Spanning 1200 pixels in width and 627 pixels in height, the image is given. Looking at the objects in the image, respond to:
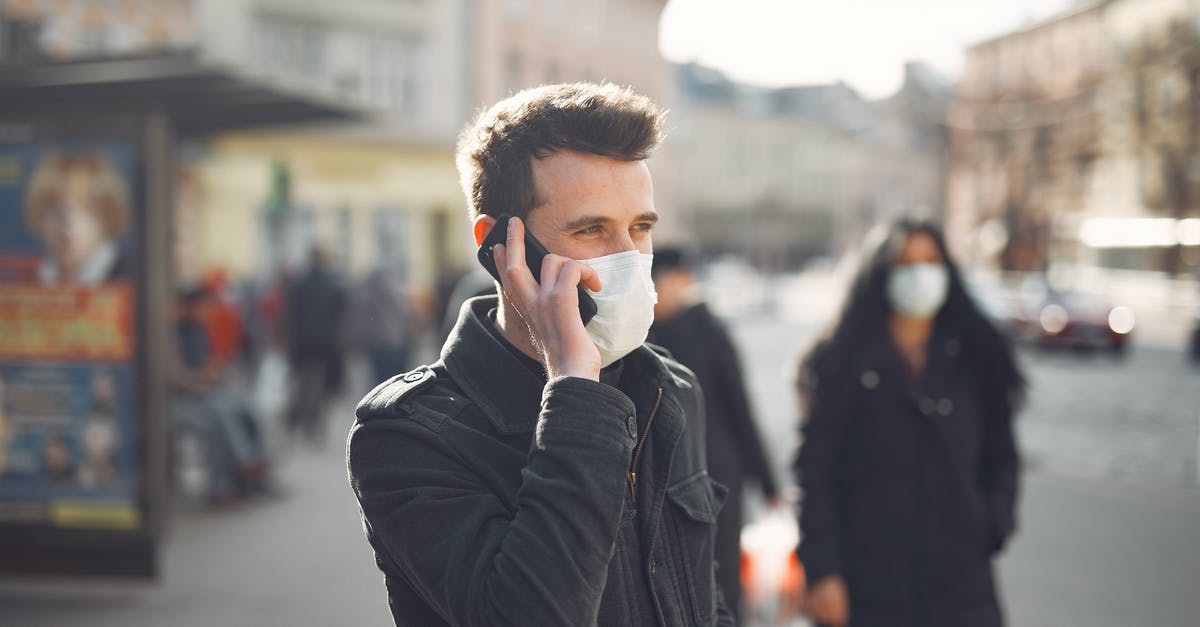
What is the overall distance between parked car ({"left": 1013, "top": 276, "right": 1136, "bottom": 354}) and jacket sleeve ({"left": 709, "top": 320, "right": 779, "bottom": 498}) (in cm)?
2235

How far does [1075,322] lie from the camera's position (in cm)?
2484

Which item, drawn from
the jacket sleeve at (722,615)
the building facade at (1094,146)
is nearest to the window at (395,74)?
the building facade at (1094,146)

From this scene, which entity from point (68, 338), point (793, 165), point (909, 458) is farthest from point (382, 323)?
point (793, 165)

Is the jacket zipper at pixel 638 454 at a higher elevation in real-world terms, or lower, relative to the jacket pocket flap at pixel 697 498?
higher

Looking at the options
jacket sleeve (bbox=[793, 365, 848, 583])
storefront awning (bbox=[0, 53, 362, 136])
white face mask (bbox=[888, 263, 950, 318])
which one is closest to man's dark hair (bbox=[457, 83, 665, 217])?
jacket sleeve (bbox=[793, 365, 848, 583])

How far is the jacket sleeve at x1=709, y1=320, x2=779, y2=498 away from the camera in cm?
495

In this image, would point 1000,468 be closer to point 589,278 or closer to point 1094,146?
point 589,278

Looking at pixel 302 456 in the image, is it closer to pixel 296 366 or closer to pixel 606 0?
pixel 296 366

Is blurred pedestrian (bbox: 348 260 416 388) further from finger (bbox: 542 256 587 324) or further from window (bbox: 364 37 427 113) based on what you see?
window (bbox: 364 37 427 113)

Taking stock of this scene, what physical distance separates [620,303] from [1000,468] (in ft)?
8.22

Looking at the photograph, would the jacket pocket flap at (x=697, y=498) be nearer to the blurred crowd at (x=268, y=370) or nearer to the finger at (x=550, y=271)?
the finger at (x=550, y=271)

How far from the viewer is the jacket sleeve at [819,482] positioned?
3754 mm

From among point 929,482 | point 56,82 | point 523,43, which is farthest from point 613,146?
point 523,43

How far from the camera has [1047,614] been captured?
6285 millimetres
